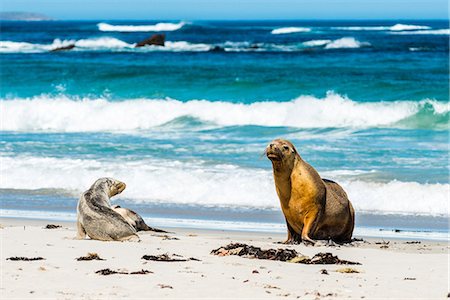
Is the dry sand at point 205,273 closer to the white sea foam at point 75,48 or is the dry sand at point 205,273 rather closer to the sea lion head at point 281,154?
the sea lion head at point 281,154

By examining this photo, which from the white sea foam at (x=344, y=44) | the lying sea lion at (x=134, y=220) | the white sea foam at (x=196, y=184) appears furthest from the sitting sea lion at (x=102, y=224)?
the white sea foam at (x=344, y=44)

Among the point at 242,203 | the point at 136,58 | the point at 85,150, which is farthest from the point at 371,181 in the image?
the point at 136,58

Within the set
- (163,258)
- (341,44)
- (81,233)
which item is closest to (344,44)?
(341,44)

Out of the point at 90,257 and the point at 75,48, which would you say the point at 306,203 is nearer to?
the point at 90,257

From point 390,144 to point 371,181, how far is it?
15.3ft

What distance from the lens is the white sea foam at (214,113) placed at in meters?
23.3

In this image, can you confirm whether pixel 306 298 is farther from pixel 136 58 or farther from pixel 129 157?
pixel 136 58

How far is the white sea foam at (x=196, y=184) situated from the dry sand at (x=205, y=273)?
124 inches

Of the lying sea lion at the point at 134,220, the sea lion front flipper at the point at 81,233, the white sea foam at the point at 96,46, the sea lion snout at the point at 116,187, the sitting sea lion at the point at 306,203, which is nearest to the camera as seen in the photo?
the sea lion front flipper at the point at 81,233

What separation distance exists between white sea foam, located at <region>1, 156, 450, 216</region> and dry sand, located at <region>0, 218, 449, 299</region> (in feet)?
10.3

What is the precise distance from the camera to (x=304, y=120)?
23.4 metres

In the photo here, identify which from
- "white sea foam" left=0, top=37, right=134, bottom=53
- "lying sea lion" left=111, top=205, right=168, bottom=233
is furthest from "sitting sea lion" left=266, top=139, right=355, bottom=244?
"white sea foam" left=0, top=37, right=134, bottom=53

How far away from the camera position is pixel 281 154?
372 inches

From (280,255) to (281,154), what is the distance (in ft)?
5.41
